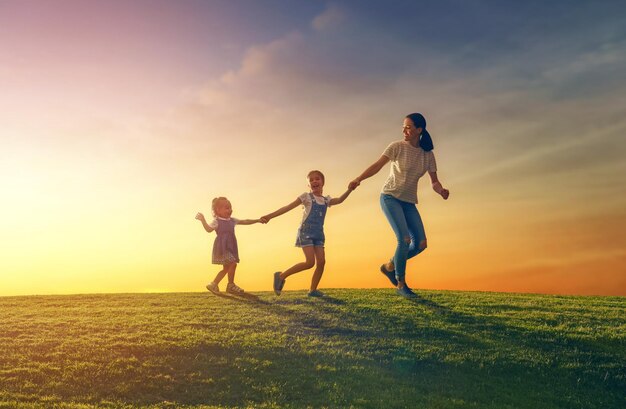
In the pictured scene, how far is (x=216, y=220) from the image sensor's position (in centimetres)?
1694

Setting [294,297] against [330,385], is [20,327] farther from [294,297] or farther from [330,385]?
[330,385]

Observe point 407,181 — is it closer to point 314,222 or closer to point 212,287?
point 314,222

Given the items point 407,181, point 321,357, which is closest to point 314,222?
point 407,181

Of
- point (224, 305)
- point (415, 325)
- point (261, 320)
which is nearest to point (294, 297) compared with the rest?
point (224, 305)

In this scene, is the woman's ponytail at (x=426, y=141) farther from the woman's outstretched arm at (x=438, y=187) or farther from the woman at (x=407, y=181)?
the woman's outstretched arm at (x=438, y=187)

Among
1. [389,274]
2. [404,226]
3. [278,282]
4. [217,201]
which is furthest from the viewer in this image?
[217,201]

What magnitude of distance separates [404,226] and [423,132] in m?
2.06

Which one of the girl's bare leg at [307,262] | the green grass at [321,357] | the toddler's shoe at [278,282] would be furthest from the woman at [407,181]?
the toddler's shoe at [278,282]

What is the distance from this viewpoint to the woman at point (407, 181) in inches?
539

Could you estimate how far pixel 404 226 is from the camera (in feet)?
45.0

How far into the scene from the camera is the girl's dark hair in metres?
13.7

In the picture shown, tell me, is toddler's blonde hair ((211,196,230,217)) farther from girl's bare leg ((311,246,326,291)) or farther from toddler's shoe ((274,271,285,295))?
girl's bare leg ((311,246,326,291))

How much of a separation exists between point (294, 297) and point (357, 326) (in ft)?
11.8

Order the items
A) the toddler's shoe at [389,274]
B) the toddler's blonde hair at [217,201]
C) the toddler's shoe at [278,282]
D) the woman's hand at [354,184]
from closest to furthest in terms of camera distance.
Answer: the woman's hand at [354,184]
the toddler's shoe at [389,274]
the toddler's shoe at [278,282]
the toddler's blonde hair at [217,201]
